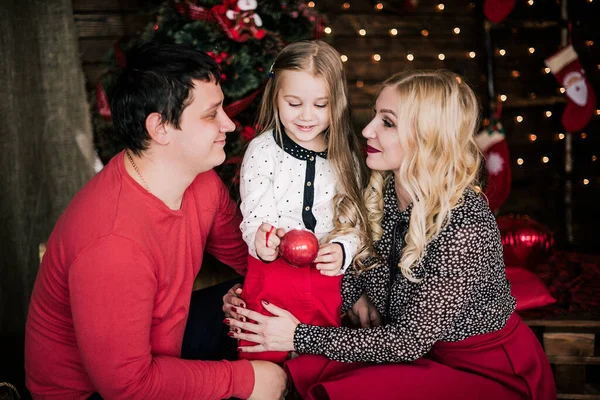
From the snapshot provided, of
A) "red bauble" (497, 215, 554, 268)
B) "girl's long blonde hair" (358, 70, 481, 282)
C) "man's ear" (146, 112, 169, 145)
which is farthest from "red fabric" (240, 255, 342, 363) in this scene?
"red bauble" (497, 215, 554, 268)

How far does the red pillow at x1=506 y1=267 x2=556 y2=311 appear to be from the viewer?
292cm

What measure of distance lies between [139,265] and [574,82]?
3.52 metres

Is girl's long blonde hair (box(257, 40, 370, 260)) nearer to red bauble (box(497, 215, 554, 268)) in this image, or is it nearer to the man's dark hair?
the man's dark hair

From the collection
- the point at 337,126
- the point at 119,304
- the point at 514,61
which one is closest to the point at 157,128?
the point at 119,304

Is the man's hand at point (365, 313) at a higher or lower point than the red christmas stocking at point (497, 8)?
lower

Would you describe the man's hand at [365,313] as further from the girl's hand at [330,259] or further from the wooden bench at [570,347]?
the wooden bench at [570,347]

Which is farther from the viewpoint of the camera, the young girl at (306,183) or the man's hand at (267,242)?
the young girl at (306,183)

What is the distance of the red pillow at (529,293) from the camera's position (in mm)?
2920

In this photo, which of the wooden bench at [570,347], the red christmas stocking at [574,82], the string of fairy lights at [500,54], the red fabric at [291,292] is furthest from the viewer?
the string of fairy lights at [500,54]

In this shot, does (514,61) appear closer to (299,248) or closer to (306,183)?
(306,183)

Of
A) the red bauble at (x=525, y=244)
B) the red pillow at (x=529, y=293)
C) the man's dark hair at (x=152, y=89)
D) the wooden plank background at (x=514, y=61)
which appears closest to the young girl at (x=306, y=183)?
the man's dark hair at (x=152, y=89)

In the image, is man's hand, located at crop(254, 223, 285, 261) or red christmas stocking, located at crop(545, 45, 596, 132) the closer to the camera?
man's hand, located at crop(254, 223, 285, 261)

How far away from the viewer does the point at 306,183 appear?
2367mm

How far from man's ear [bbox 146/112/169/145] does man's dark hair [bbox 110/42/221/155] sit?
0.04ft
